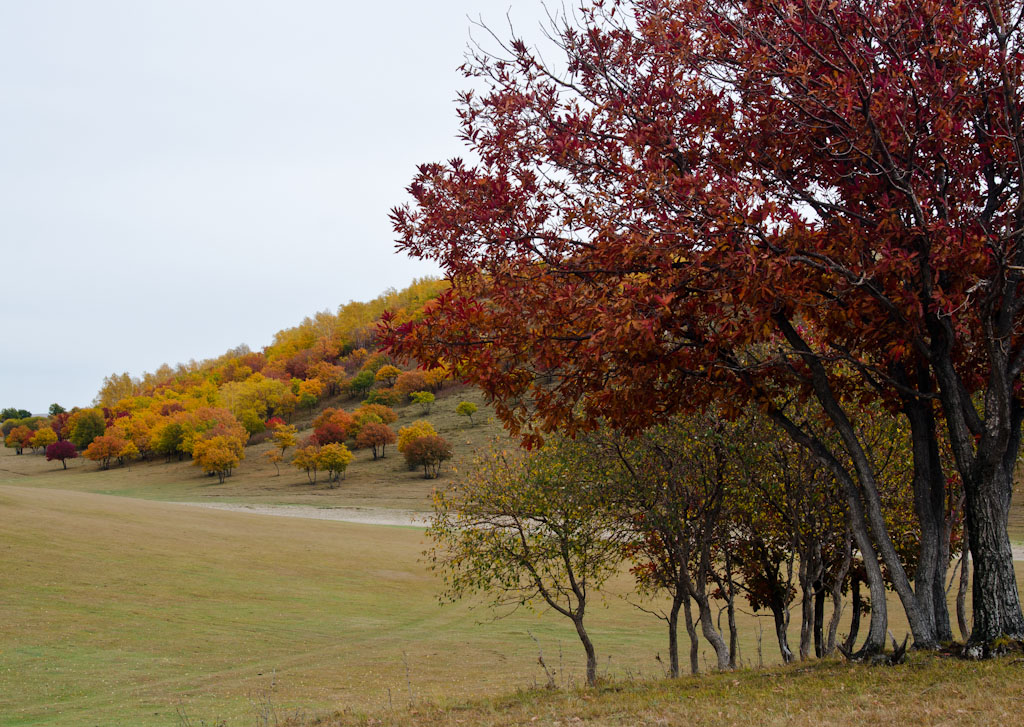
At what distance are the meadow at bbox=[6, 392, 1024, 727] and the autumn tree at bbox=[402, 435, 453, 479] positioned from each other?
47273 mm

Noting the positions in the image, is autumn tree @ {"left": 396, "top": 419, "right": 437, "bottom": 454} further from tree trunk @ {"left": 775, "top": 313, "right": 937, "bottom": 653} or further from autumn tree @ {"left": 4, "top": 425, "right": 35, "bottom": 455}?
tree trunk @ {"left": 775, "top": 313, "right": 937, "bottom": 653}

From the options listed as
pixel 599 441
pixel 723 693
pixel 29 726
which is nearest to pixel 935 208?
pixel 723 693

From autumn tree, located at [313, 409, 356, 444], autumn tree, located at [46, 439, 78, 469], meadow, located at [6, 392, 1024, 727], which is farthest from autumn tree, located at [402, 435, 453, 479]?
autumn tree, located at [46, 439, 78, 469]

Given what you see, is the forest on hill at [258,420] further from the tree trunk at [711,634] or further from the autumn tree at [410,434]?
the tree trunk at [711,634]

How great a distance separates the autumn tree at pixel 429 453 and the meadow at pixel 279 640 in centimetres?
4727

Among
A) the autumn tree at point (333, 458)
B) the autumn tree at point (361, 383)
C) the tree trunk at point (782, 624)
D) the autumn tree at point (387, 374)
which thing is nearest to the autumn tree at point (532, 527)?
the tree trunk at point (782, 624)

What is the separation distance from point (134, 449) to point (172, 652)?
120104 mm

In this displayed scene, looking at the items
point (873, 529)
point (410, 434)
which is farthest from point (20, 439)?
point (873, 529)

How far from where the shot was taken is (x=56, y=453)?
136 m

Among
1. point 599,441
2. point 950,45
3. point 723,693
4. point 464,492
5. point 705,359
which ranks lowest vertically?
point 723,693

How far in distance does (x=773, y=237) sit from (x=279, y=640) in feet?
74.7

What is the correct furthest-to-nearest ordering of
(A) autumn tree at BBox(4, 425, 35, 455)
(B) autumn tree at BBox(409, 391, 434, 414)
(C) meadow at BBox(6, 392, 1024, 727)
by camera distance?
(A) autumn tree at BBox(4, 425, 35, 455) → (B) autumn tree at BBox(409, 391, 434, 414) → (C) meadow at BBox(6, 392, 1024, 727)

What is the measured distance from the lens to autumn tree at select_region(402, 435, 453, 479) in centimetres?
10256

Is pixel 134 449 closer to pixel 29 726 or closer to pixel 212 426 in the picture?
pixel 212 426
